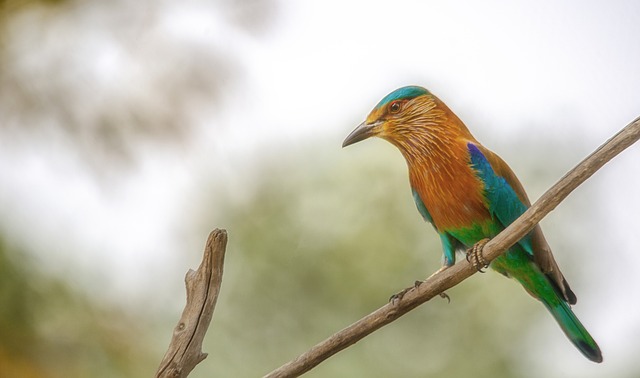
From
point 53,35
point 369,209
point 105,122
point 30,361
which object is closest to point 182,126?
point 105,122

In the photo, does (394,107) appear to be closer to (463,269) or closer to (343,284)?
(463,269)

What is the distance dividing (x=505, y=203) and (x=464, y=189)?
9 cm

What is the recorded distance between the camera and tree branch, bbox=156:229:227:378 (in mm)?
1530

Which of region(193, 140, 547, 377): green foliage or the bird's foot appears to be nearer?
the bird's foot

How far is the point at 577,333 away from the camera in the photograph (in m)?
1.73

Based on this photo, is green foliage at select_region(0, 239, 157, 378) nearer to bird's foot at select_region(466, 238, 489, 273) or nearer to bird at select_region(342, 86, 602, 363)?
bird at select_region(342, 86, 602, 363)

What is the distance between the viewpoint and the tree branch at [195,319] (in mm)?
1530

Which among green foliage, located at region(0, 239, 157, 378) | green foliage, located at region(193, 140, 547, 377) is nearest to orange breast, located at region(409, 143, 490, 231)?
green foliage, located at region(193, 140, 547, 377)

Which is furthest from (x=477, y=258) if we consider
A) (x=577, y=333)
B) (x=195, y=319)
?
(x=195, y=319)

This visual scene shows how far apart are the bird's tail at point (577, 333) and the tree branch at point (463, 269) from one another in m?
0.33

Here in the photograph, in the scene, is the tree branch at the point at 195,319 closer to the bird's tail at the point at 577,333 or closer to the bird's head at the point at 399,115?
the bird's head at the point at 399,115

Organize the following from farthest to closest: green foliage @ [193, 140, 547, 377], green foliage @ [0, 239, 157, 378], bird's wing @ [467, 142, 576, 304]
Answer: green foliage @ [0, 239, 157, 378] → green foliage @ [193, 140, 547, 377] → bird's wing @ [467, 142, 576, 304]

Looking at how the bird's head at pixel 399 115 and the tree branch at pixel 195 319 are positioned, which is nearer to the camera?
the tree branch at pixel 195 319

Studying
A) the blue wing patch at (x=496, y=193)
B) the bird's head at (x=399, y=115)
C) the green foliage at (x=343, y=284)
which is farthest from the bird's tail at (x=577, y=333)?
the green foliage at (x=343, y=284)
